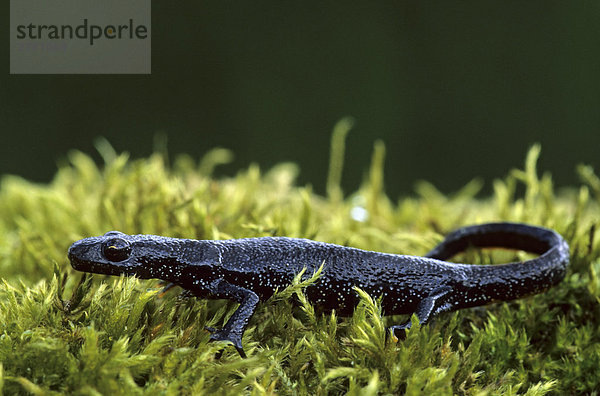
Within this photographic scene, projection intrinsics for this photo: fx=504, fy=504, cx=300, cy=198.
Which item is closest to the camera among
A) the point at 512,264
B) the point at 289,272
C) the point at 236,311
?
the point at 236,311

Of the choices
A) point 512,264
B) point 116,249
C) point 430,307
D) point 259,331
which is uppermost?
point 116,249

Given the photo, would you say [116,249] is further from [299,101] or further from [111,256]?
[299,101]

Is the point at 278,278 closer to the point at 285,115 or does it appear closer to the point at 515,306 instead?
the point at 515,306

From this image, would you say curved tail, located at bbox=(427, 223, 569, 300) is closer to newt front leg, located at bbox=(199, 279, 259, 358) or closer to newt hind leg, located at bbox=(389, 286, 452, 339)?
newt hind leg, located at bbox=(389, 286, 452, 339)

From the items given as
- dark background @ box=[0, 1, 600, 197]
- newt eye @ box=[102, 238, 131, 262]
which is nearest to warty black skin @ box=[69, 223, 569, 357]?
newt eye @ box=[102, 238, 131, 262]

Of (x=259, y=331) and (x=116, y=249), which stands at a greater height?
(x=116, y=249)

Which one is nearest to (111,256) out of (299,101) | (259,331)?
(259,331)
